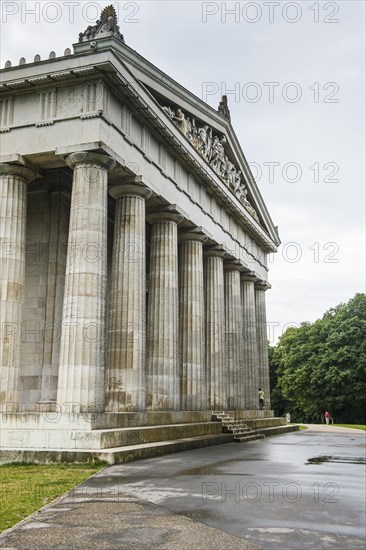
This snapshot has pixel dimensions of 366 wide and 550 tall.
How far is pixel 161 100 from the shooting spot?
109 ft

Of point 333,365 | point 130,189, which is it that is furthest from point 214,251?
point 333,365

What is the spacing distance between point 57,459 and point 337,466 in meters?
9.12

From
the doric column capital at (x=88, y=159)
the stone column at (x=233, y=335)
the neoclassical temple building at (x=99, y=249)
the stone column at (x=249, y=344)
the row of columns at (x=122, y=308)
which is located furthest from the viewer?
the stone column at (x=249, y=344)

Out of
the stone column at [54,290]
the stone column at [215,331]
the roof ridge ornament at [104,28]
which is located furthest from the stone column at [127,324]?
the stone column at [215,331]

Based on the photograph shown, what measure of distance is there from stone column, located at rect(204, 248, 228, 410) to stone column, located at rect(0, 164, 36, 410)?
17805 mm

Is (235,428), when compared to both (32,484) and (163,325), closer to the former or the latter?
(163,325)

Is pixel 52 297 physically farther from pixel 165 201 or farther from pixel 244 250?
pixel 244 250

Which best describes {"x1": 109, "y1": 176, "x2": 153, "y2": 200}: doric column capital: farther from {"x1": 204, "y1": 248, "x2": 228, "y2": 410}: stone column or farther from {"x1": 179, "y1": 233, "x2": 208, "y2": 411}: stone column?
{"x1": 204, "y1": 248, "x2": 228, "y2": 410}: stone column

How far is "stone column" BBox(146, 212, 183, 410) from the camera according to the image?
31312 mm

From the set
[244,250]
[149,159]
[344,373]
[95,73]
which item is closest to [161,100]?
[149,159]

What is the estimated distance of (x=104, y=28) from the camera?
89.4 ft

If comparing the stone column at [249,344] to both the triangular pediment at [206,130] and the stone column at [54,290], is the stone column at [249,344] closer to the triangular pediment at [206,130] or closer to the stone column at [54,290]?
the triangular pediment at [206,130]

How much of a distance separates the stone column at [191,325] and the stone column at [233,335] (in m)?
8.31

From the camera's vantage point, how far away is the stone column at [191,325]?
116ft
